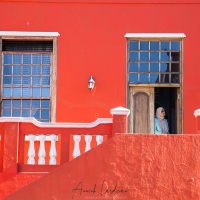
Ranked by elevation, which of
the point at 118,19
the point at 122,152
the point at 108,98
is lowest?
the point at 122,152

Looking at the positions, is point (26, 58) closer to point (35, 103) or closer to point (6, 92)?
point (6, 92)

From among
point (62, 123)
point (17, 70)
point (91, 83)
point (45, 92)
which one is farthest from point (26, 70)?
point (62, 123)

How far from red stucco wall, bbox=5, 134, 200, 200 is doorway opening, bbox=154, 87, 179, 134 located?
3292 millimetres

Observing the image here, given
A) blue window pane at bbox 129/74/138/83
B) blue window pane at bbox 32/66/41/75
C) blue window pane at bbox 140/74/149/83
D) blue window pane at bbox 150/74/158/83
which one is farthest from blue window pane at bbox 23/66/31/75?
blue window pane at bbox 150/74/158/83

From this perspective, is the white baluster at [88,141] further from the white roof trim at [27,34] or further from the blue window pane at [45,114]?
the white roof trim at [27,34]

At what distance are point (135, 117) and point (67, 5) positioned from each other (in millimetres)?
2736

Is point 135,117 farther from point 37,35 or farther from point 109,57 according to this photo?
point 37,35

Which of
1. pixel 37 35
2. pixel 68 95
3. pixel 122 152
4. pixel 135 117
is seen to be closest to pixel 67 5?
pixel 37 35

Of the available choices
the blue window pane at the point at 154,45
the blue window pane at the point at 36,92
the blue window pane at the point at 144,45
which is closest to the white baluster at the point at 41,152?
the blue window pane at the point at 36,92

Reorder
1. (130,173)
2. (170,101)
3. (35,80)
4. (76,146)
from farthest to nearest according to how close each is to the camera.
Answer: (170,101)
(35,80)
(76,146)
(130,173)

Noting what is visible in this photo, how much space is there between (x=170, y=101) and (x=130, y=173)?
14.8 ft

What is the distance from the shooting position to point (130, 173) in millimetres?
9023

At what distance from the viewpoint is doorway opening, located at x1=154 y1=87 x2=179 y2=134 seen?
492 inches

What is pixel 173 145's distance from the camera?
357 inches
